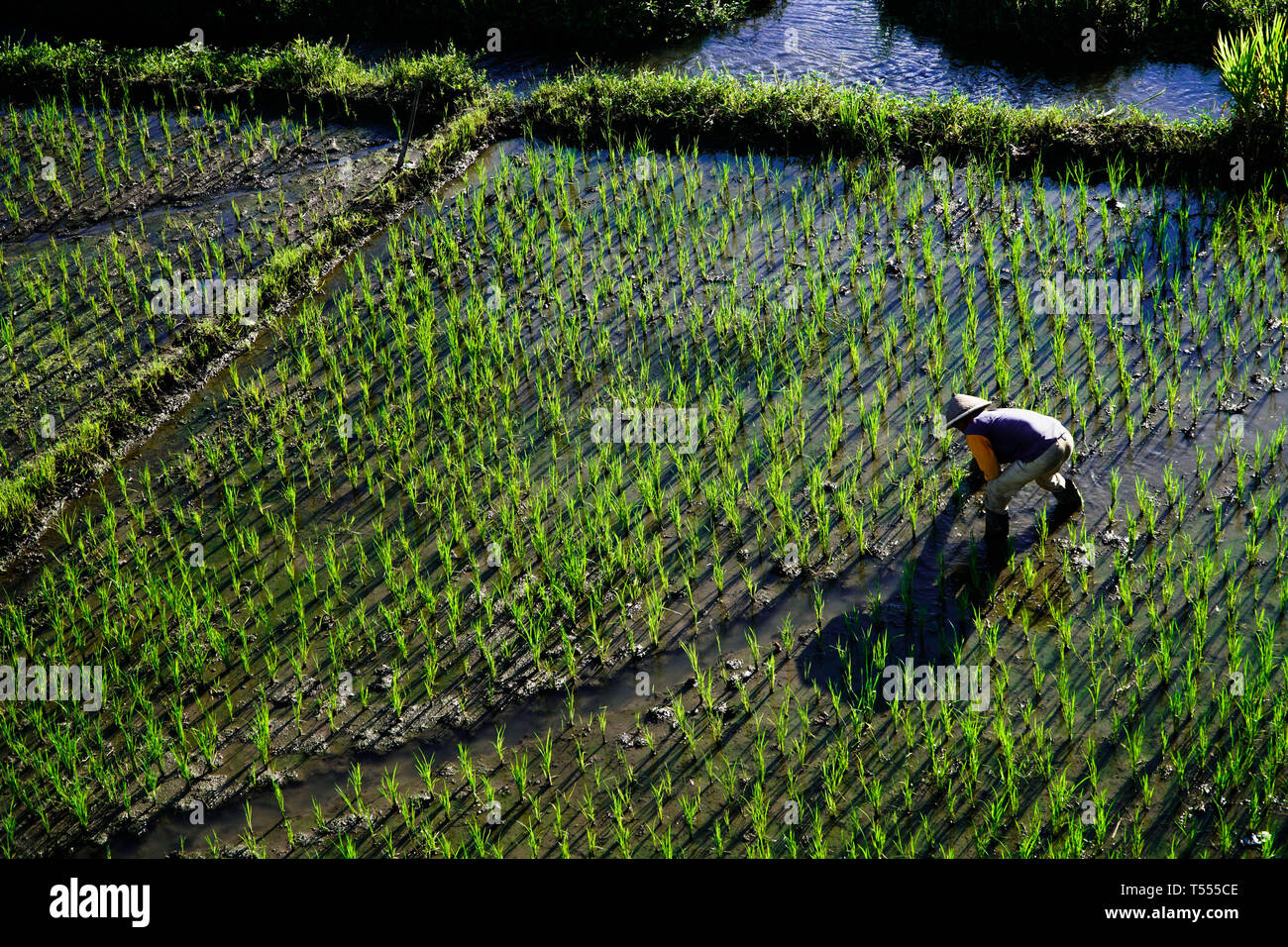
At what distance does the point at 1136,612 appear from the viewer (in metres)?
5.06

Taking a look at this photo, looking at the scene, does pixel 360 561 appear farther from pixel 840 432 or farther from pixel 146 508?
pixel 840 432

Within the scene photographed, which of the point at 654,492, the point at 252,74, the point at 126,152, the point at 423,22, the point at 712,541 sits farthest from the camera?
the point at 423,22

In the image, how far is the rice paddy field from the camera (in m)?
4.55

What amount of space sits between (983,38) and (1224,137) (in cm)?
308

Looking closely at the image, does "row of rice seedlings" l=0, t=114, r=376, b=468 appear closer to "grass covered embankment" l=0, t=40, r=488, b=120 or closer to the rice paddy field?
the rice paddy field

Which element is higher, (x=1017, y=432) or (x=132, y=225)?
(x=132, y=225)

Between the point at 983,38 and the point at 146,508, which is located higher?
the point at 983,38

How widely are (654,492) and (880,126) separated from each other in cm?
410

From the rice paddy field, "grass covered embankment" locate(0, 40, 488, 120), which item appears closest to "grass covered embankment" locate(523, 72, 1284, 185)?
the rice paddy field

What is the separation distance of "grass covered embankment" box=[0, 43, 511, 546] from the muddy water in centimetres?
A: 136

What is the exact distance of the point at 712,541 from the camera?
563cm

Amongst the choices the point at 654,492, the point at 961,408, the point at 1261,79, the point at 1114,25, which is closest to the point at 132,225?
the point at 654,492

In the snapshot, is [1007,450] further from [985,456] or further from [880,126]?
[880,126]

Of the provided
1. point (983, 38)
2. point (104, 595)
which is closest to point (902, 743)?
point (104, 595)
